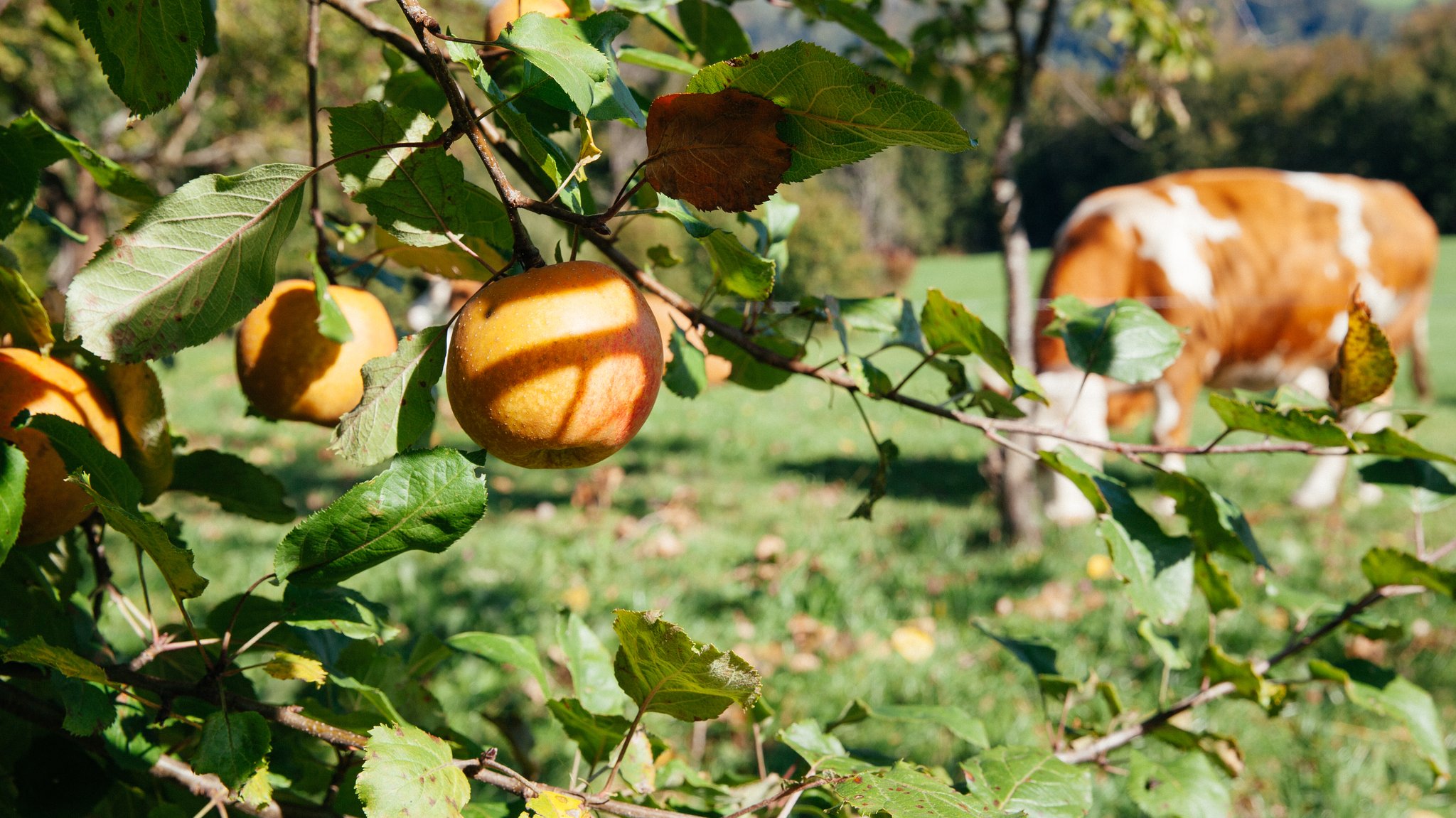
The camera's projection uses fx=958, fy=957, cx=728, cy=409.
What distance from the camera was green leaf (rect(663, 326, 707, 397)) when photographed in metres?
0.85

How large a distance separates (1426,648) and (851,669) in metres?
1.68

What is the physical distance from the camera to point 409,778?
563mm

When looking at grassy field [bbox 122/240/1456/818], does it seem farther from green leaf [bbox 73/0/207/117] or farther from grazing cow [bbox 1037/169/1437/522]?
green leaf [bbox 73/0/207/117]

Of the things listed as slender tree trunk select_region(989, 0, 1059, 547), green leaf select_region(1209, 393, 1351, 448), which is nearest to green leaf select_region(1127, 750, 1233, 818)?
green leaf select_region(1209, 393, 1351, 448)

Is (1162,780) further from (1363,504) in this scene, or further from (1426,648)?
(1363,504)

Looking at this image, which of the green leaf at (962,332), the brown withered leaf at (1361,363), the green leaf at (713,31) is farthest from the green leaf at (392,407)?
the brown withered leaf at (1361,363)

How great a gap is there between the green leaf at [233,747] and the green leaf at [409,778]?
3.7 inches

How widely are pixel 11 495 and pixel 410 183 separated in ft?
1.06

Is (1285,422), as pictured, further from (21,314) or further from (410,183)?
(21,314)

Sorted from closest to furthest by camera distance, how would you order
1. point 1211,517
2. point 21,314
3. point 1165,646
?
1. point 21,314
2. point 1211,517
3. point 1165,646

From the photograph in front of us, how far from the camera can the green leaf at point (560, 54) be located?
536 mm

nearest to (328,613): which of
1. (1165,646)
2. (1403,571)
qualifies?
(1165,646)

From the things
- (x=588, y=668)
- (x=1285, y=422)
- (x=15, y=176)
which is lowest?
(x=588, y=668)

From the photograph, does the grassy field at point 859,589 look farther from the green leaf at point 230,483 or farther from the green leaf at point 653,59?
the green leaf at point 653,59
